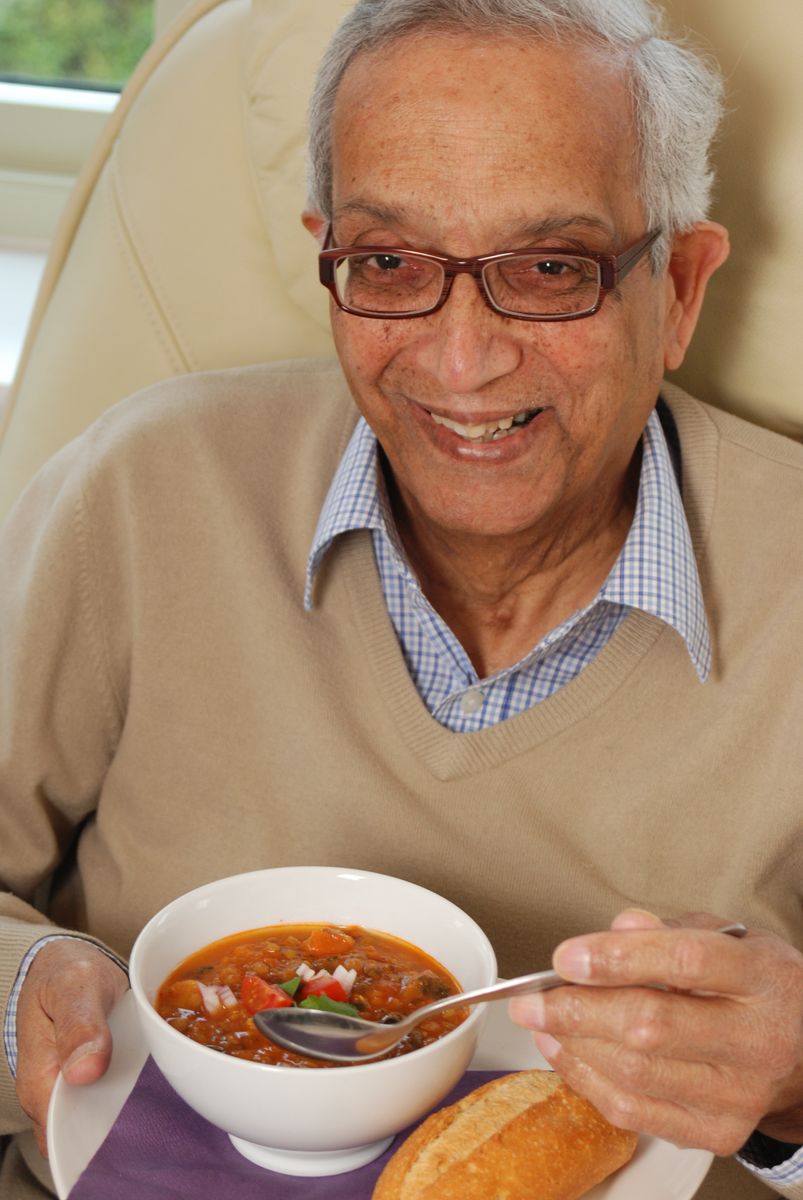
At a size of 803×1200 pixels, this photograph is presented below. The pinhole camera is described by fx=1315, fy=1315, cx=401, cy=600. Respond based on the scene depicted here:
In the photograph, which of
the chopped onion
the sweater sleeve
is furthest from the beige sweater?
the chopped onion

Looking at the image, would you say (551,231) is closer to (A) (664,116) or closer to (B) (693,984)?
(A) (664,116)

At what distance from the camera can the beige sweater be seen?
1.29 m

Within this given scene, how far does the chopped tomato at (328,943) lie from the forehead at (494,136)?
61 cm

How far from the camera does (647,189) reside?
1241 mm

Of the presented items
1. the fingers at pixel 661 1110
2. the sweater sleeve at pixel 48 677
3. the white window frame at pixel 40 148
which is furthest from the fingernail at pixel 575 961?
the white window frame at pixel 40 148

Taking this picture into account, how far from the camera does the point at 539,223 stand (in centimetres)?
117

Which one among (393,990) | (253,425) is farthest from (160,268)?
(393,990)

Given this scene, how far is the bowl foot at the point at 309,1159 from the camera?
93 cm

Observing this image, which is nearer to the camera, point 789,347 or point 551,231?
point 551,231

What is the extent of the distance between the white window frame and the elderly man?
1.23 metres

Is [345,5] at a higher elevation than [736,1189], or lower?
higher

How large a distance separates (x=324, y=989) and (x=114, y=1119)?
0.18 meters

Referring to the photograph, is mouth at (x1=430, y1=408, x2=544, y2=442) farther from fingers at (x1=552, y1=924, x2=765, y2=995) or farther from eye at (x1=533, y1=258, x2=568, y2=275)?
fingers at (x1=552, y1=924, x2=765, y2=995)

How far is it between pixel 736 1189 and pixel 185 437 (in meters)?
0.97
